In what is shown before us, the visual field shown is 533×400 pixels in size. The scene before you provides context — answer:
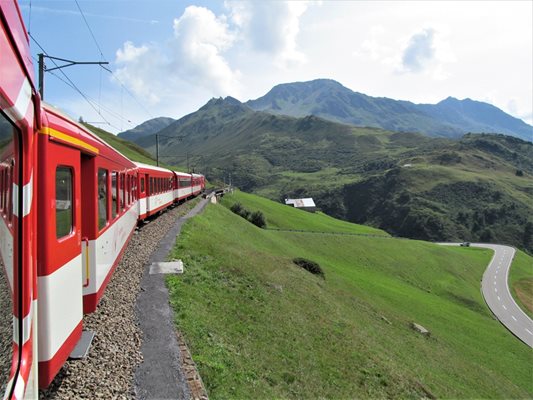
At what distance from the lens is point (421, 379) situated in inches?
655

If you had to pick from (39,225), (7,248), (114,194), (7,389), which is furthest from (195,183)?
(7,389)

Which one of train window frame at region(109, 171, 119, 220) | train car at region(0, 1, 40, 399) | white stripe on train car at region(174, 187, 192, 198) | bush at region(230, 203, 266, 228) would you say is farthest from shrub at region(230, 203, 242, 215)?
train car at region(0, 1, 40, 399)

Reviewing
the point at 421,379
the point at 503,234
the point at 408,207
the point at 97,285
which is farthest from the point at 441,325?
the point at 408,207

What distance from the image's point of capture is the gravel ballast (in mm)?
7031

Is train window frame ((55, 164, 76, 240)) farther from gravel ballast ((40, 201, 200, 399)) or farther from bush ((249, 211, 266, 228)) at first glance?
bush ((249, 211, 266, 228))

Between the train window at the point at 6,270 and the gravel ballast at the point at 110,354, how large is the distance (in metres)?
3.64

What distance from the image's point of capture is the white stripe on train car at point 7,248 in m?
3.86

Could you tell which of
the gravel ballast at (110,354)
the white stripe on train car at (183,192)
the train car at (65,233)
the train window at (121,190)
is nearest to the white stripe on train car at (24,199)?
the train car at (65,233)

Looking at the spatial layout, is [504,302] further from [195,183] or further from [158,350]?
[158,350]

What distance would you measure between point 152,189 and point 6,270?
77.2 feet

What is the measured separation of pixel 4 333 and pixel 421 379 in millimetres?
16813

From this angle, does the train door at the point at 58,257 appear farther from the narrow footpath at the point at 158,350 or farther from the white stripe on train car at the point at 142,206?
the white stripe on train car at the point at 142,206

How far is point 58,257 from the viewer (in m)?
5.93

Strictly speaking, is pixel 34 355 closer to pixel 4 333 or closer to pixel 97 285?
pixel 4 333
